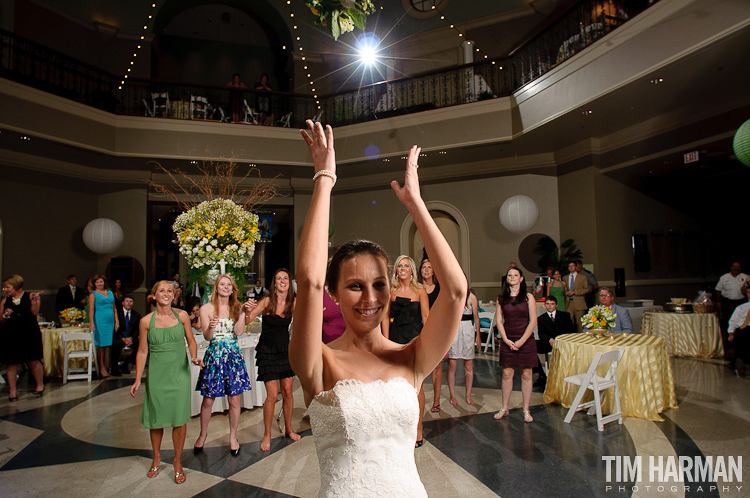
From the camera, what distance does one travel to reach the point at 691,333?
7008mm

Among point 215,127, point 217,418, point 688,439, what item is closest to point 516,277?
point 688,439

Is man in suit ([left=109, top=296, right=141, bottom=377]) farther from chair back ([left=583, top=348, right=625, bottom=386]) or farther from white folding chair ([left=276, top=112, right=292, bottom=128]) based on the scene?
chair back ([left=583, top=348, right=625, bottom=386])

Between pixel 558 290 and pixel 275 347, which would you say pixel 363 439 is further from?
pixel 558 290

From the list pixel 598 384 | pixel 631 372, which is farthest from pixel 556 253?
pixel 598 384

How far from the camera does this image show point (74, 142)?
27.2 ft

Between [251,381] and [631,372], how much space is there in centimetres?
395

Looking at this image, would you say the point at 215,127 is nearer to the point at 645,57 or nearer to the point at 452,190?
the point at 452,190

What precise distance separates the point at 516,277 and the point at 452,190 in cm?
663

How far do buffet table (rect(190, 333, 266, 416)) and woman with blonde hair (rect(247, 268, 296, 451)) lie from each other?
732 millimetres

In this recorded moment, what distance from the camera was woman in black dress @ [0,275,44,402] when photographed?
520 cm

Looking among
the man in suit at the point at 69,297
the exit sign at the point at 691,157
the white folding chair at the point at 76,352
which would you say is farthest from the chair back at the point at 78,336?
the exit sign at the point at 691,157

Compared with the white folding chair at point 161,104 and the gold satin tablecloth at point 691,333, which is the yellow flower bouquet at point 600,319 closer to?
the gold satin tablecloth at point 691,333

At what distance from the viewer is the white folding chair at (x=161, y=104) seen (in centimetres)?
990

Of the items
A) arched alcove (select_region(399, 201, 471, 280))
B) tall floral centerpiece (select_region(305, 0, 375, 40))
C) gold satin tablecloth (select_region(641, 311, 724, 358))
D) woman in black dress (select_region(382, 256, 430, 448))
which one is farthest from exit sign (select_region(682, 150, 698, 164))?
tall floral centerpiece (select_region(305, 0, 375, 40))
